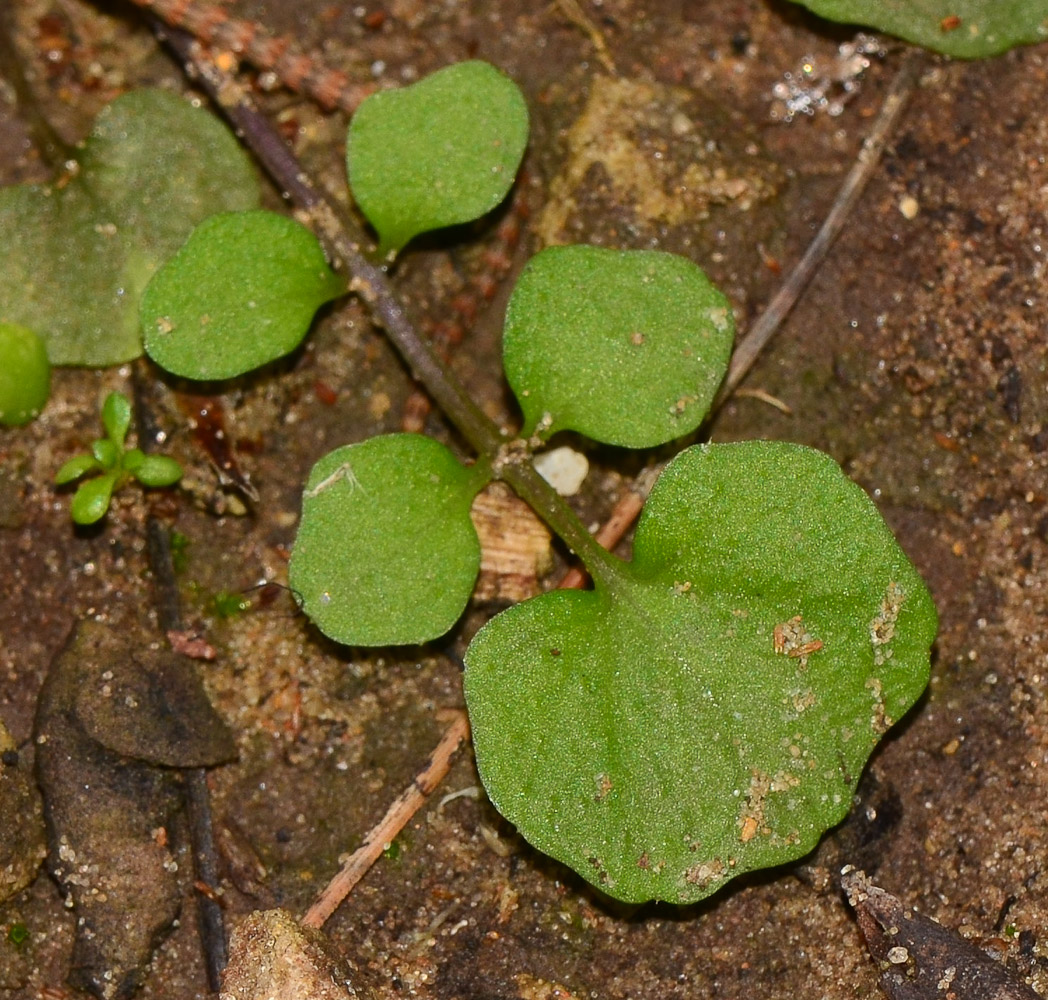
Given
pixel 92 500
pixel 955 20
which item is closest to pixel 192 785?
pixel 92 500

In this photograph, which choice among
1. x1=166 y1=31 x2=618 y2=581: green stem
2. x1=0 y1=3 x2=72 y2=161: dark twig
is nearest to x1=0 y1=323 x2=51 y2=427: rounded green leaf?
x1=0 y1=3 x2=72 y2=161: dark twig

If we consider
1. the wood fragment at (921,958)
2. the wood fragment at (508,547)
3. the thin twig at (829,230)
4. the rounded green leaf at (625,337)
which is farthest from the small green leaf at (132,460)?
the wood fragment at (921,958)

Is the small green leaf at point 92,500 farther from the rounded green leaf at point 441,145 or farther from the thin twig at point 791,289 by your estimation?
the thin twig at point 791,289

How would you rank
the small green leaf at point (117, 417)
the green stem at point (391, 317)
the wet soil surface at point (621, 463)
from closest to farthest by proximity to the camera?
1. the wet soil surface at point (621, 463)
2. the green stem at point (391, 317)
3. the small green leaf at point (117, 417)

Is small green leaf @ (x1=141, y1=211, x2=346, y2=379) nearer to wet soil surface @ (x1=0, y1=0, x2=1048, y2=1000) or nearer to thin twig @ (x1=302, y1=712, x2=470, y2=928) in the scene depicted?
wet soil surface @ (x1=0, y1=0, x2=1048, y2=1000)

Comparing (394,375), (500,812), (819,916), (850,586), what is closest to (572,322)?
(394,375)

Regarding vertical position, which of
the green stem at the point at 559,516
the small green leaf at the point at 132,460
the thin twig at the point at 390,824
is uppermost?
the small green leaf at the point at 132,460

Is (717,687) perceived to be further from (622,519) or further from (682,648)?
(622,519)
